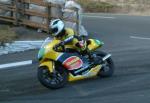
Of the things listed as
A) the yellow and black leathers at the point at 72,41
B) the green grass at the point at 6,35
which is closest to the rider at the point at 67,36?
the yellow and black leathers at the point at 72,41

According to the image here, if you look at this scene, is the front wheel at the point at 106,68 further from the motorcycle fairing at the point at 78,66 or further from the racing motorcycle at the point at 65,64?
the motorcycle fairing at the point at 78,66

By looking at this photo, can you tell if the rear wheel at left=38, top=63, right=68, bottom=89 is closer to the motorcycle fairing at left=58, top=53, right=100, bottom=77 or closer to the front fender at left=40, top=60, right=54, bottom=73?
the front fender at left=40, top=60, right=54, bottom=73

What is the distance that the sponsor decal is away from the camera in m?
12.8

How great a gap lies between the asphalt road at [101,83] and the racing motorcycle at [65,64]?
0.52 feet

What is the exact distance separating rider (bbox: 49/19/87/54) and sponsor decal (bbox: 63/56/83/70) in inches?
10.3

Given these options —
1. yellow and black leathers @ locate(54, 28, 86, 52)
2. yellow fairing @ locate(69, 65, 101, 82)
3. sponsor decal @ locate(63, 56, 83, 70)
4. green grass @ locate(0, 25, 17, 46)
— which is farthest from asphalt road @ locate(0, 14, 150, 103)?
green grass @ locate(0, 25, 17, 46)

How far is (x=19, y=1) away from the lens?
2186 cm

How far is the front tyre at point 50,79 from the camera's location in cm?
1248

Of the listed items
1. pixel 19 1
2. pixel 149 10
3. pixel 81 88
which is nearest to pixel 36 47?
pixel 19 1

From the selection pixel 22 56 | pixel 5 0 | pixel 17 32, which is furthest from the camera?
pixel 5 0

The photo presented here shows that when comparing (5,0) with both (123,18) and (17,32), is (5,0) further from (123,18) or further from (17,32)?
(123,18)

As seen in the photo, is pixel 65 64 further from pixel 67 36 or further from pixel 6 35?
pixel 6 35

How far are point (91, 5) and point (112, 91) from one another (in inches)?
739

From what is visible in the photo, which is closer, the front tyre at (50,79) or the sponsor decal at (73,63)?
the front tyre at (50,79)
